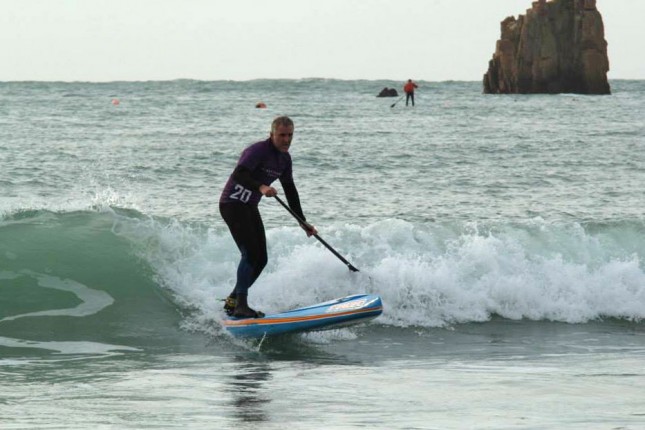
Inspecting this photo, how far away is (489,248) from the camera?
12.2 m

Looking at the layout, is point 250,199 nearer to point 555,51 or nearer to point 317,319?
point 317,319

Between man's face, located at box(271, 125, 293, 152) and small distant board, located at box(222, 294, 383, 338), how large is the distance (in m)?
1.39

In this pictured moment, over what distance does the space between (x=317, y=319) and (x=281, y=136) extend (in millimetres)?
1542

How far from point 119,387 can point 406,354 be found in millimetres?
2888

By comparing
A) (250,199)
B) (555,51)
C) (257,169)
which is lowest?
(250,199)

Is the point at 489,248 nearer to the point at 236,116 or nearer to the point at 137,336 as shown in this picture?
the point at 137,336

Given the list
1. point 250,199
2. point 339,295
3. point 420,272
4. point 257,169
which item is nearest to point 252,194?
point 250,199

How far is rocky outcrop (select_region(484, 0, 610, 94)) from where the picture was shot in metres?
80.8

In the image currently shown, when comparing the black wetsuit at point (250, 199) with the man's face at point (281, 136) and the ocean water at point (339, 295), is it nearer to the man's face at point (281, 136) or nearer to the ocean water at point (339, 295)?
the man's face at point (281, 136)

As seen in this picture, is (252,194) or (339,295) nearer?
(252,194)

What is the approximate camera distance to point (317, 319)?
8852 millimetres

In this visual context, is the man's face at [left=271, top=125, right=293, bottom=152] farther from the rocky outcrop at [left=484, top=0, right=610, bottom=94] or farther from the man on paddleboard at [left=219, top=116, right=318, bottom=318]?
the rocky outcrop at [left=484, top=0, right=610, bottom=94]

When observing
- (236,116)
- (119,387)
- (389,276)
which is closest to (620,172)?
(389,276)

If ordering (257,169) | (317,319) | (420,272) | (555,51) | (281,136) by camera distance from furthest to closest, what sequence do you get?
1. (555,51)
2. (420,272)
3. (317,319)
4. (257,169)
5. (281,136)
